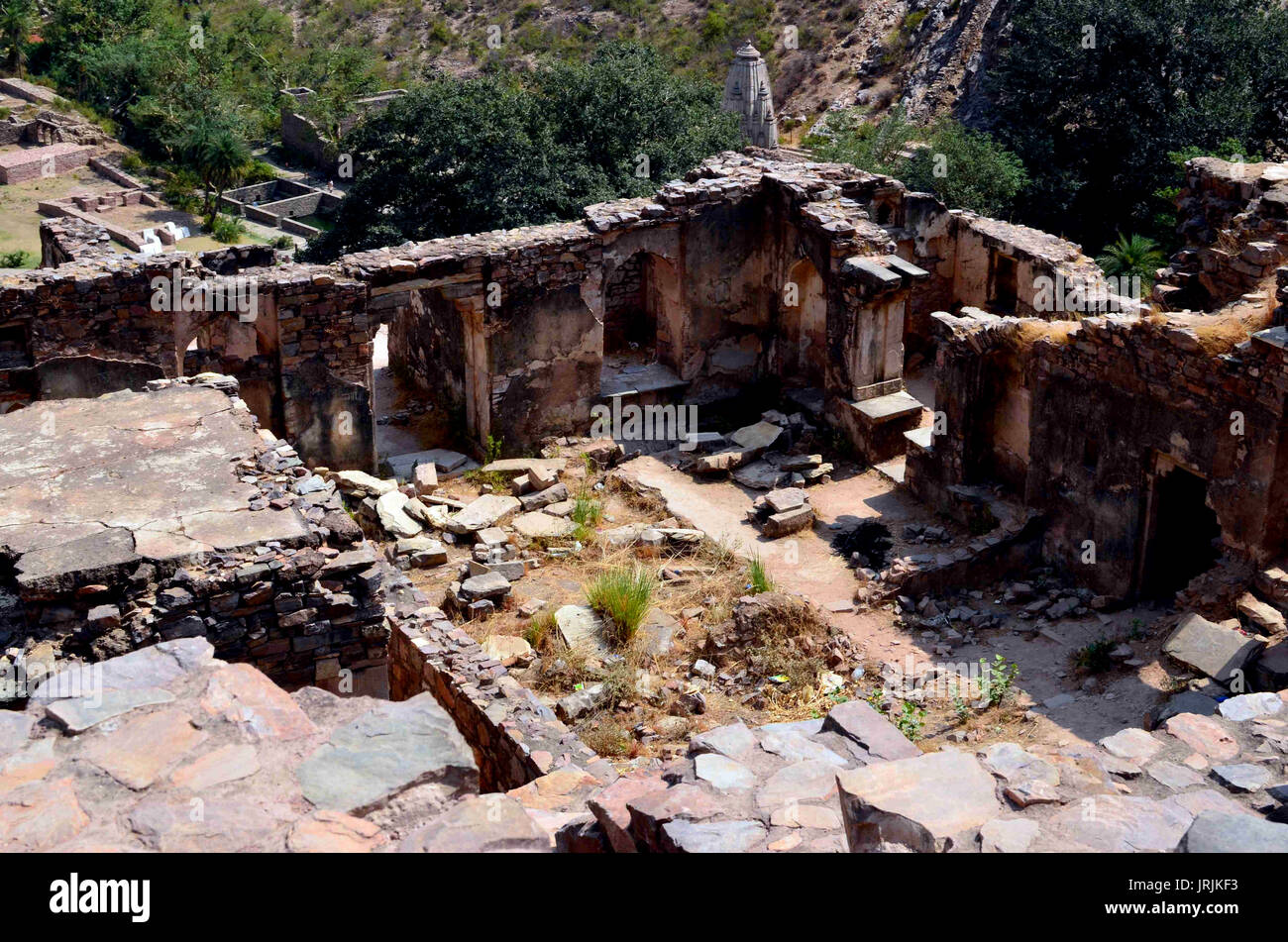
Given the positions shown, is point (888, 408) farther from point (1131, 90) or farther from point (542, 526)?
point (1131, 90)

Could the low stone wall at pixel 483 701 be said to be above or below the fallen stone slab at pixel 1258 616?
above

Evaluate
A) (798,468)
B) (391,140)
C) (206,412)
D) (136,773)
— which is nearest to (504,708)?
(206,412)

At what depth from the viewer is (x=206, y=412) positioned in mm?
9812

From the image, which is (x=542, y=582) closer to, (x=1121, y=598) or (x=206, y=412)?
(x=206, y=412)

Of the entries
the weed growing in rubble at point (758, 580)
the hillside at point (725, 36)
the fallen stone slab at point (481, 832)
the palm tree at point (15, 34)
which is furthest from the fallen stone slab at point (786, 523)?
the palm tree at point (15, 34)

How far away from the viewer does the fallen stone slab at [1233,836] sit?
4555mm

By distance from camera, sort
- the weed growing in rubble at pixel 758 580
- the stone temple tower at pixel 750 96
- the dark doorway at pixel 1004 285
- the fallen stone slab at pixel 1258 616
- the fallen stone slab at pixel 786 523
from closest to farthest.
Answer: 1. the fallen stone slab at pixel 1258 616
2. the weed growing in rubble at pixel 758 580
3. the fallen stone slab at pixel 786 523
4. the dark doorway at pixel 1004 285
5. the stone temple tower at pixel 750 96

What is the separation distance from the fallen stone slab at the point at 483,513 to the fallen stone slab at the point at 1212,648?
6.72 metres

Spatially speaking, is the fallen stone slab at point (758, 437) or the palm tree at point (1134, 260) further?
the palm tree at point (1134, 260)

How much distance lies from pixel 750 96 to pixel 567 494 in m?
15.2

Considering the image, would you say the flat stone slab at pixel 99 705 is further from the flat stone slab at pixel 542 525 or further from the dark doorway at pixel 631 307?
the dark doorway at pixel 631 307

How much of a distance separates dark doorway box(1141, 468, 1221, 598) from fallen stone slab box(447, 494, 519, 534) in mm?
6290

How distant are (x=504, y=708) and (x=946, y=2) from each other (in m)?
35.0

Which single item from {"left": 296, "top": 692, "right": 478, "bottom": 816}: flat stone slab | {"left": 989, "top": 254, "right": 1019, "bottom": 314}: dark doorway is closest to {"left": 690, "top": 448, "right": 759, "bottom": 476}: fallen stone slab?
{"left": 989, "top": 254, "right": 1019, "bottom": 314}: dark doorway
